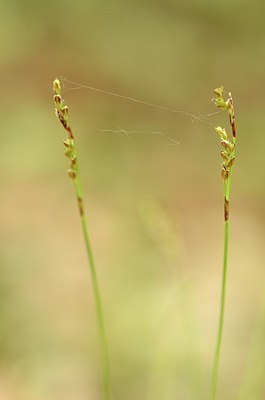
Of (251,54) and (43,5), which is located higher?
(43,5)

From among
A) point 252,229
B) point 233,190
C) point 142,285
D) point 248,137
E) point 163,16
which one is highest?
point 163,16

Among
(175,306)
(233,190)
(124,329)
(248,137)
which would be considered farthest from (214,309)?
(248,137)

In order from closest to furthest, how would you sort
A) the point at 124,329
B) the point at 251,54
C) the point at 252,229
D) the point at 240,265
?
the point at 124,329
the point at 240,265
the point at 252,229
the point at 251,54

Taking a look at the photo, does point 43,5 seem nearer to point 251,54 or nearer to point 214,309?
point 251,54

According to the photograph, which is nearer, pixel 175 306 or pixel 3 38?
pixel 175 306

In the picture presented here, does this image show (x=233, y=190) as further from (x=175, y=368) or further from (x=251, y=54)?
(x=175, y=368)

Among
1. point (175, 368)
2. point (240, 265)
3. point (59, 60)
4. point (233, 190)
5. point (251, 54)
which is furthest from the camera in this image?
point (59, 60)

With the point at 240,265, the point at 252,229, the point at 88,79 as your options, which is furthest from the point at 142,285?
the point at 88,79
